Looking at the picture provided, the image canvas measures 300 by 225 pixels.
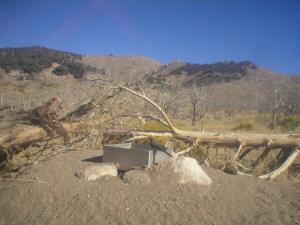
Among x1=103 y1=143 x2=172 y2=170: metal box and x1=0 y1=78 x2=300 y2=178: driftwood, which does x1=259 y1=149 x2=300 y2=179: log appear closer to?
x1=0 y1=78 x2=300 y2=178: driftwood

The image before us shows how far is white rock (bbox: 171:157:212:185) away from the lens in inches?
213

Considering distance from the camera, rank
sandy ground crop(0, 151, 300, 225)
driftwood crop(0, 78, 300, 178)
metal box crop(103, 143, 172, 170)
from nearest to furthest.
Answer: sandy ground crop(0, 151, 300, 225)
metal box crop(103, 143, 172, 170)
driftwood crop(0, 78, 300, 178)

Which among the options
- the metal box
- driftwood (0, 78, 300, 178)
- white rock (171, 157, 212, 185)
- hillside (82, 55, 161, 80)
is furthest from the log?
hillside (82, 55, 161, 80)

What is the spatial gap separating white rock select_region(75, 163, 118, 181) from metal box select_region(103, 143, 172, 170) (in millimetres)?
203

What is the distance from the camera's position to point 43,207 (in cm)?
464

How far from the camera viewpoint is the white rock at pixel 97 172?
17.9ft

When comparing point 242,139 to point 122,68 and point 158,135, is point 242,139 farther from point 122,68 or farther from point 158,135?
point 122,68

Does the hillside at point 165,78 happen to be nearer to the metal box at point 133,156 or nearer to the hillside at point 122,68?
the hillside at point 122,68

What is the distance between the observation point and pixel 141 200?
4.75m

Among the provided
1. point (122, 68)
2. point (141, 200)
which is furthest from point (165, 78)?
point (141, 200)

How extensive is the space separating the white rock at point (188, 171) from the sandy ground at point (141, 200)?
12 cm

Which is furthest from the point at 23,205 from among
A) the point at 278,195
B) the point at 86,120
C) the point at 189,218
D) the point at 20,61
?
the point at 20,61

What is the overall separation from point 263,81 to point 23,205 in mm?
102340

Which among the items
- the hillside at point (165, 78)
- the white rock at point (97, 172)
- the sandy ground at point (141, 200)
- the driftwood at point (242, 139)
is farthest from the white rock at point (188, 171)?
the hillside at point (165, 78)
